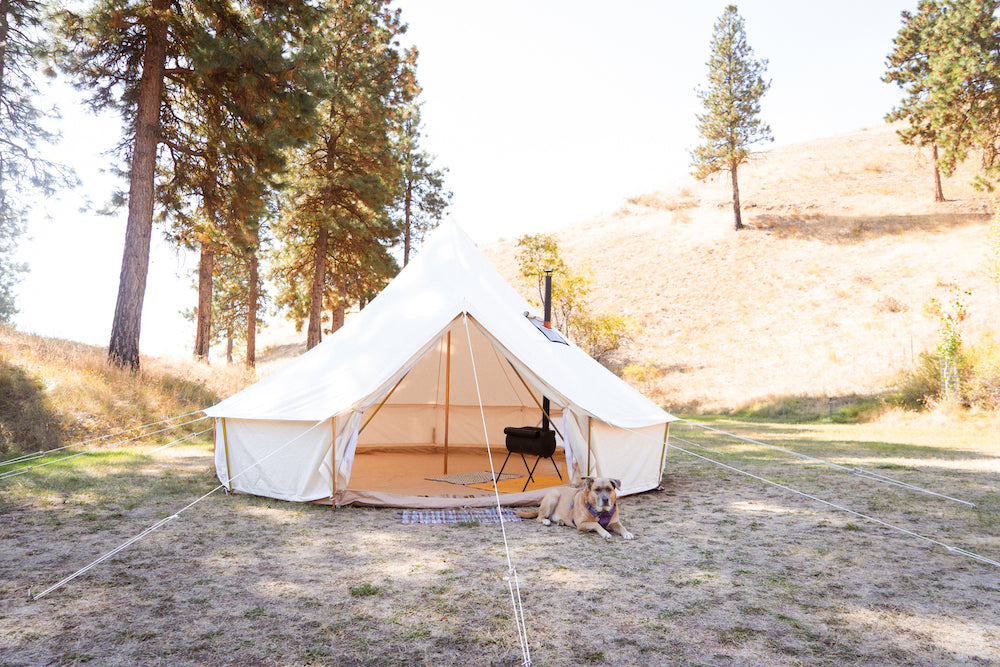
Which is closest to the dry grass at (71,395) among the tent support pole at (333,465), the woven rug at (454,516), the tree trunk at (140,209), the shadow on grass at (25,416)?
the shadow on grass at (25,416)

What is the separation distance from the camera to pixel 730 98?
29469 millimetres

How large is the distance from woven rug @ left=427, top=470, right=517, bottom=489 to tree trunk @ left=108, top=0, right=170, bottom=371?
5.19 m

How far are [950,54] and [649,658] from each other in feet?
52.3

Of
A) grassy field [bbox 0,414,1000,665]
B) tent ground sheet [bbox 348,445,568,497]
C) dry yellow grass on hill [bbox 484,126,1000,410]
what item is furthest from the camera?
dry yellow grass on hill [bbox 484,126,1000,410]

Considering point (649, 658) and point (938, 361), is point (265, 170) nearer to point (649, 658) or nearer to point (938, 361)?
point (649, 658)

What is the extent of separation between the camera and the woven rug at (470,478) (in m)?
6.38

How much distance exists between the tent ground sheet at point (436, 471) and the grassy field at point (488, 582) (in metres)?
1.16

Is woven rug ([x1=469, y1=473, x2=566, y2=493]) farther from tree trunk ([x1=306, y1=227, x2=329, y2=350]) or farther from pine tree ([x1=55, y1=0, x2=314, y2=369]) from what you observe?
tree trunk ([x1=306, y1=227, x2=329, y2=350])

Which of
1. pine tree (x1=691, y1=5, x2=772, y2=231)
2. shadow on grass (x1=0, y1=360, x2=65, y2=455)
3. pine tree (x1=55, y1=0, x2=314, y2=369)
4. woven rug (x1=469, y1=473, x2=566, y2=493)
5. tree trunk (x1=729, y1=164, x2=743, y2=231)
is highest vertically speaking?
pine tree (x1=691, y1=5, x2=772, y2=231)

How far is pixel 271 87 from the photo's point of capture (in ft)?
29.3

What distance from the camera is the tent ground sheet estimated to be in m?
6.01

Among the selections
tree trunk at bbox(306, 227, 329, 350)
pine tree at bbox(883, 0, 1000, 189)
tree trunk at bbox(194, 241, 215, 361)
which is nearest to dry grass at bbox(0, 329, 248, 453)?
tree trunk at bbox(194, 241, 215, 361)

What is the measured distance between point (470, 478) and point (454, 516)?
169 centimetres

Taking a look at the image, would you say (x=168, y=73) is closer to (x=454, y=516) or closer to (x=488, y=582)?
(x=454, y=516)
